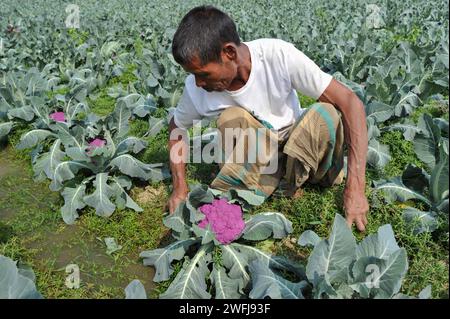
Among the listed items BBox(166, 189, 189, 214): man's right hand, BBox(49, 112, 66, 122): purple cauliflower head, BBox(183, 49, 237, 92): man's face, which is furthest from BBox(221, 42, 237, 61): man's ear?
BBox(49, 112, 66, 122): purple cauliflower head

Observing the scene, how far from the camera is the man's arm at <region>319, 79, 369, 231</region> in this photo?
2.52 metres

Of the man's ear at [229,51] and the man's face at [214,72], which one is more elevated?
the man's ear at [229,51]

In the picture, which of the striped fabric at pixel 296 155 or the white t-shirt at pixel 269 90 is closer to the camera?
the white t-shirt at pixel 269 90

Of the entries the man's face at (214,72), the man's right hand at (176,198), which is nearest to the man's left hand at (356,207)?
the man's face at (214,72)

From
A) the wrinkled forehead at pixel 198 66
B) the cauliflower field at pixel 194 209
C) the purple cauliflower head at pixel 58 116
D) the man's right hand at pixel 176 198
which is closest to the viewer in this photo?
the cauliflower field at pixel 194 209

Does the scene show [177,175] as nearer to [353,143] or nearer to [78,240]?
[78,240]

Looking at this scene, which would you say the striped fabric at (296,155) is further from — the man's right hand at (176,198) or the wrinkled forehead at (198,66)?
the wrinkled forehead at (198,66)

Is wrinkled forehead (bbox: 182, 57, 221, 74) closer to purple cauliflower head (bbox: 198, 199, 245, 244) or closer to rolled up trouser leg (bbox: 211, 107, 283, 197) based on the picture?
rolled up trouser leg (bbox: 211, 107, 283, 197)

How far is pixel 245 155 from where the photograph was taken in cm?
293

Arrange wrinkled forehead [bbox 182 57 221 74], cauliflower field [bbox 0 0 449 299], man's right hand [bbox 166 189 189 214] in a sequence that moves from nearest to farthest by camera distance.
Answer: cauliflower field [bbox 0 0 449 299] < wrinkled forehead [bbox 182 57 221 74] < man's right hand [bbox 166 189 189 214]

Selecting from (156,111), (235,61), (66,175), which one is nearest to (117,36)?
(156,111)

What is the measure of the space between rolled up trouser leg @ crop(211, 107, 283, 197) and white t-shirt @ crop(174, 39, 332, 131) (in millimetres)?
94

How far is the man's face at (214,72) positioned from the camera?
2396mm
